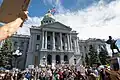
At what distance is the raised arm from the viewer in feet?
3.35

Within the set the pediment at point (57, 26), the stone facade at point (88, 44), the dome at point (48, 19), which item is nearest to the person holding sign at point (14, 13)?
the pediment at point (57, 26)

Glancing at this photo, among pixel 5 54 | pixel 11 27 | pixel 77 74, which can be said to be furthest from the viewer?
pixel 5 54

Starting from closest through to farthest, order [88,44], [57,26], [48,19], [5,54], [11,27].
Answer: [11,27] → [5,54] → [57,26] → [48,19] → [88,44]

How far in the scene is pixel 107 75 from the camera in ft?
19.0

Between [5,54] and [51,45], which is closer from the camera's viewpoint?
[5,54]

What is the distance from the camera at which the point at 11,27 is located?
3.56 ft

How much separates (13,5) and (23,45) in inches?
2738

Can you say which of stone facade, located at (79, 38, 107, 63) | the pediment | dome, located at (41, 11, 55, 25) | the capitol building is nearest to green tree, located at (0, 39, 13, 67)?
the capitol building

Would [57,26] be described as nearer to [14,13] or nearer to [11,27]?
[14,13]

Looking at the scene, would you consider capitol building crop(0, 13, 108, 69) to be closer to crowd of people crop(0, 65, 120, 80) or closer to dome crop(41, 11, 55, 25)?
dome crop(41, 11, 55, 25)

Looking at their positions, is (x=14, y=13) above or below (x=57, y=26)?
below

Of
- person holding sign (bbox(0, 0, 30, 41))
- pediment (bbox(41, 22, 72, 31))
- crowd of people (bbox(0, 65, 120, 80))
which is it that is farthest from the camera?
pediment (bbox(41, 22, 72, 31))

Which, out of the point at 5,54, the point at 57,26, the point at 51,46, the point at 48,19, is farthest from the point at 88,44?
the point at 5,54

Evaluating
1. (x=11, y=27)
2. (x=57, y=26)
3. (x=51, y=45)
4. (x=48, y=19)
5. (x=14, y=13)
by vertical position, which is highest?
(x=48, y=19)
